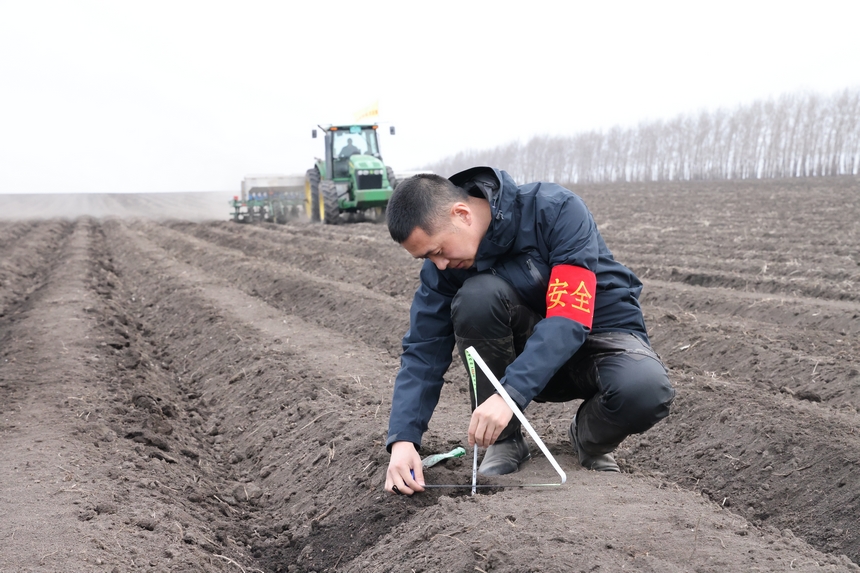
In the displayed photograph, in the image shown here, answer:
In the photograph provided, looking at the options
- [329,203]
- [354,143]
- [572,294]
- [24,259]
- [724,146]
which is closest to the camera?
[572,294]

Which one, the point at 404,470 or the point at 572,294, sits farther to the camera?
the point at 404,470

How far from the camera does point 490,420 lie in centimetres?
250

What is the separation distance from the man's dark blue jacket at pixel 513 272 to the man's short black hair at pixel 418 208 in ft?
0.75

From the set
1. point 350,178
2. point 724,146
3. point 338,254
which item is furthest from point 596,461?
point 724,146

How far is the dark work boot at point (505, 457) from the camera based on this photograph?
3189mm

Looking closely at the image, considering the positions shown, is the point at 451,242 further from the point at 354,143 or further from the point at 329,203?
the point at 354,143

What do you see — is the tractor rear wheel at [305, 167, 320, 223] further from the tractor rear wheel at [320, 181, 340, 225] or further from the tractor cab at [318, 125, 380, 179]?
the tractor rear wheel at [320, 181, 340, 225]

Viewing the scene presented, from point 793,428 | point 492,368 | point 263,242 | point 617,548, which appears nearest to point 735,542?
point 617,548

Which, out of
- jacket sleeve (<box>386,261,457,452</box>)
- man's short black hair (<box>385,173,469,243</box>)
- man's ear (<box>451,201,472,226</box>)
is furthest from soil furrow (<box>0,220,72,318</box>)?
man's ear (<box>451,201,472,226</box>)

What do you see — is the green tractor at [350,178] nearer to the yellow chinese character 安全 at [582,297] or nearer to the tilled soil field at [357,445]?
the tilled soil field at [357,445]

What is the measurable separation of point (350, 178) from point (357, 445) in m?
15.0

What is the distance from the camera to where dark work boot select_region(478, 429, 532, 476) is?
10.5ft

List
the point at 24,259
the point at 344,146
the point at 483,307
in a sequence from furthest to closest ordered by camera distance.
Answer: the point at 344,146 → the point at 24,259 → the point at 483,307

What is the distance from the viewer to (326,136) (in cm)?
1881
